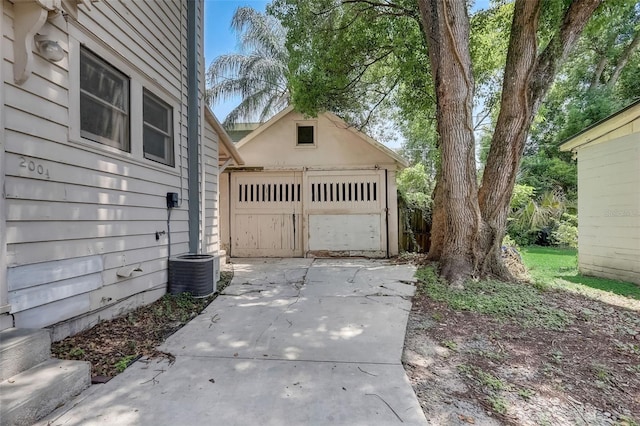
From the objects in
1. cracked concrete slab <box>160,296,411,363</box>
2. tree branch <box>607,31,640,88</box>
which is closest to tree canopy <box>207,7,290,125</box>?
cracked concrete slab <box>160,296,411,363</box>

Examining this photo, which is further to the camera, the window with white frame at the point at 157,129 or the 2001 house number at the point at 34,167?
the window with white frame at the point at 157,129

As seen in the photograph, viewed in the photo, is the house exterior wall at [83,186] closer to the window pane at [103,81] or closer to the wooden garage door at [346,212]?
the window pane at [103,81]

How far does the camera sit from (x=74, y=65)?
2.99 metres

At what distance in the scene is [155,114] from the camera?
171 inches

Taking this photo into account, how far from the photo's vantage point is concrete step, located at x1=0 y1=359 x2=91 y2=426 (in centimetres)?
169

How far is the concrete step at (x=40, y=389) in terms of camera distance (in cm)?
169

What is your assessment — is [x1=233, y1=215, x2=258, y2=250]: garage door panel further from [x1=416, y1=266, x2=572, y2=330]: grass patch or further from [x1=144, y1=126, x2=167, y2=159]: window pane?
[x1=416, y1=266, x2=572, y2=330]: grass patch

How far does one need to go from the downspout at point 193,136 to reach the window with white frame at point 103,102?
1276 millimetres

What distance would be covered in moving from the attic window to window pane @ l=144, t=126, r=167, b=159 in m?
4.26

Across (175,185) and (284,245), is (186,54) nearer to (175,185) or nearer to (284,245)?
(175,185)

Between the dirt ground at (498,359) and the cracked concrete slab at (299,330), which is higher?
the cracked concrete slab at (299,330)

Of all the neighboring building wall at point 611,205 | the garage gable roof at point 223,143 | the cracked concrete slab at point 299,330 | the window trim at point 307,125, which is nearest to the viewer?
the cracked concrete slab at point 299,330

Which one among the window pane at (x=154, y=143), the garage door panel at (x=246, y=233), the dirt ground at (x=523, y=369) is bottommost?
the dirt ground at (x=523, y=369)

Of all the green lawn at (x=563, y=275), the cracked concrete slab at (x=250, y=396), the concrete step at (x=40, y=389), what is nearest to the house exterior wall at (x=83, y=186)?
the concrete step at (x=40, y=389)
